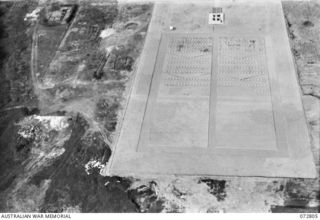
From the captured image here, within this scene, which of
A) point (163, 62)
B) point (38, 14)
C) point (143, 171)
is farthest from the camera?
point (38, 14)

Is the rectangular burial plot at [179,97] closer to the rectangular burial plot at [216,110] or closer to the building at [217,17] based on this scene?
the rectangular burial plot at [216,110]

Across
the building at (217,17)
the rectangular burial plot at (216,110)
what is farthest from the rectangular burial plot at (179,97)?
the building at (217,17)

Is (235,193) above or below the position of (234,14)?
below

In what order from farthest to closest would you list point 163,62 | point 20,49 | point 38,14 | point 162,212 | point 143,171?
point 38,14 < point 20,49 < point 163,62 < point 143,171 < point 162,212

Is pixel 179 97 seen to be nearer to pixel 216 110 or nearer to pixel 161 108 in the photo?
pixel 161 108

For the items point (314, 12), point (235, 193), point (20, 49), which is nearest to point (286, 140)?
point (235, 193)

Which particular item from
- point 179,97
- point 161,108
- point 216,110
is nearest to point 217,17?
point 179,97

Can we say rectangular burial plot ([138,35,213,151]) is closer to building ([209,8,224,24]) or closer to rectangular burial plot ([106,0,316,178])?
rectangular burial plot ([106,0,316,178])

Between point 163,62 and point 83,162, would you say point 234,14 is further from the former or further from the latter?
point 83,162
